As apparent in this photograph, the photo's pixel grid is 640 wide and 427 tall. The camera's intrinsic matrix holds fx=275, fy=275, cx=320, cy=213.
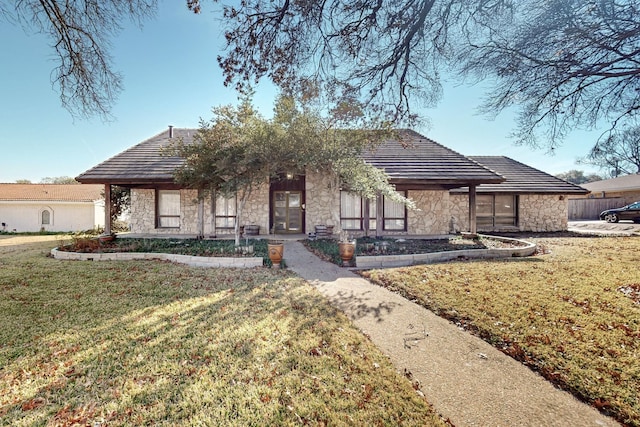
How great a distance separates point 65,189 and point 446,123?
29.6 meters

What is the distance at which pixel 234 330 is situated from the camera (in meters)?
3.98

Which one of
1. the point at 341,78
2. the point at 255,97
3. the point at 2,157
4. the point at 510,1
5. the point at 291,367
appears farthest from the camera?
the point at 2,157

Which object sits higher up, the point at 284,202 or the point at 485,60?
the point at 485,60

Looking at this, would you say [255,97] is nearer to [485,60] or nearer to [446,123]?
[446,123]

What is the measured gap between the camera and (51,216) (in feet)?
68.1

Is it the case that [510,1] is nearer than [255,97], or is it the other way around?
[510,1]

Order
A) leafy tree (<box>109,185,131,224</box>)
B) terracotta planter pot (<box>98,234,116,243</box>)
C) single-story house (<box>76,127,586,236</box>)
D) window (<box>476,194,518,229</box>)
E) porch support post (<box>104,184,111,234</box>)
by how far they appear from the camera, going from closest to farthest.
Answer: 1. terracotta planter pot (<box>98,234,116,243</box>)
2. porch support post (<box>104,184,111,234</box>)
3. single-story house (<box>76,127,586,236</box>)
4. window (<box>476,194,518,229</box>)
5. leafy tree (<box>109,185,131,224</box>)

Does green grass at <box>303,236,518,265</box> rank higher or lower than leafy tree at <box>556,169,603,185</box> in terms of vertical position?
lower

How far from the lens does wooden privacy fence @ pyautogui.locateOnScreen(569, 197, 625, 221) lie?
25469 mm

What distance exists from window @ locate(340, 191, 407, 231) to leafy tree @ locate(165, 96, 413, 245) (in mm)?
4589

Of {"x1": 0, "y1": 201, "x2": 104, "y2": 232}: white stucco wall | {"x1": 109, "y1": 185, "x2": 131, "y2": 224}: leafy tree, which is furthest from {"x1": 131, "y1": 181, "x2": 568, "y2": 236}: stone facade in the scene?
{"x1": 0, "y1": 201, "x2": 104, "y2": 232}: white stucco wall

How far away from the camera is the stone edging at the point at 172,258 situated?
27.0 ft

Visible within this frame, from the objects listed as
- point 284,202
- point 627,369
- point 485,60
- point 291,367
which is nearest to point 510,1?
point 485,60

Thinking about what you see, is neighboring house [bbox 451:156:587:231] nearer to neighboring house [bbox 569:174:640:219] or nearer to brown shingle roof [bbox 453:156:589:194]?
brown shingle roof [bbox 453:156:589:194]
